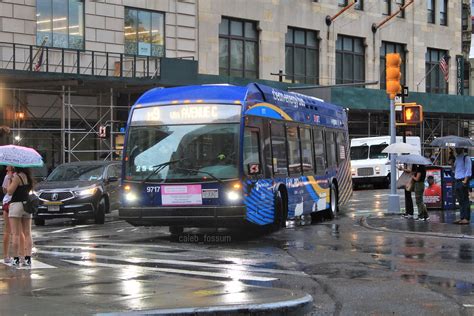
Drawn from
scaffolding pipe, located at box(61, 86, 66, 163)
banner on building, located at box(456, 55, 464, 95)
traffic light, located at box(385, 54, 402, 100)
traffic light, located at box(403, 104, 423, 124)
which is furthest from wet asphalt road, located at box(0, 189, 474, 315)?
banner on building, located at box(456, 55, 464, 95)

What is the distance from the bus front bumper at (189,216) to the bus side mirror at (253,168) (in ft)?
2.53

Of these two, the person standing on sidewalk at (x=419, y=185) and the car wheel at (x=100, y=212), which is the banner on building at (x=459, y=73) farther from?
the car wheel at (x=100, y=212)

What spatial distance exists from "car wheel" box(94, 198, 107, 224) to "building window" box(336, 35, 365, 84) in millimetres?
28310

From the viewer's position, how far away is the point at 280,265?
11344mm

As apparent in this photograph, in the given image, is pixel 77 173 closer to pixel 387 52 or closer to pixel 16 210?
pixel 16 210

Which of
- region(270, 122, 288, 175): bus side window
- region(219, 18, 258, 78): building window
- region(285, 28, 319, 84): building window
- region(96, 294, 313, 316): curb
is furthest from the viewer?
region(285, 28, 319, 84): building window

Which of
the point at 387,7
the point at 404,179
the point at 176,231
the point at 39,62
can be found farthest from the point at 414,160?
the point at 387,7

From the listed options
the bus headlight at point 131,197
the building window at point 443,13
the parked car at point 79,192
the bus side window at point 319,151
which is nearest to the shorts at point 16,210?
the bus headlight at point 131,197

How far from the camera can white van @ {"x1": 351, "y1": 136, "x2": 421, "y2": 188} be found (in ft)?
122

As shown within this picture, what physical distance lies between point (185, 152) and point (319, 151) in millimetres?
6213

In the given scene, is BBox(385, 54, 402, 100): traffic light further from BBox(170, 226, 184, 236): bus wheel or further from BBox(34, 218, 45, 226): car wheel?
BBox(34, 218, 45, 226): car wheel

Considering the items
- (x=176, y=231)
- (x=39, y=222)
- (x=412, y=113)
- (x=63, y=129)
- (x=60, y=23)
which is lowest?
(x=39, y=222)

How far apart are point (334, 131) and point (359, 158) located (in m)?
17.7

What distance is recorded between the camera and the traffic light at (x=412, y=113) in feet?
65.9
